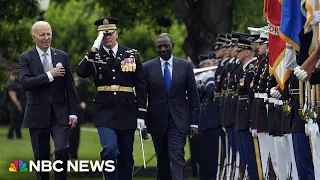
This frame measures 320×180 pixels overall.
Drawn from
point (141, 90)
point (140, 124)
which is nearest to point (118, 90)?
point (141, 90)

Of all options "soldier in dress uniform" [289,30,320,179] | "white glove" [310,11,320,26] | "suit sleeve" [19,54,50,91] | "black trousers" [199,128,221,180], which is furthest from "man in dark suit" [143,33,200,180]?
"white glove" [310,11,320,26]

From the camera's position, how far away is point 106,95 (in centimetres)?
1653

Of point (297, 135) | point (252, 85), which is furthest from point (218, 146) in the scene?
point (297, 135)

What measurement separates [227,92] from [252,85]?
2.13 metres

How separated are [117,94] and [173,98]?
90 cm

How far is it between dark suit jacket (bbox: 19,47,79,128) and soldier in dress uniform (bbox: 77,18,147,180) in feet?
1.22

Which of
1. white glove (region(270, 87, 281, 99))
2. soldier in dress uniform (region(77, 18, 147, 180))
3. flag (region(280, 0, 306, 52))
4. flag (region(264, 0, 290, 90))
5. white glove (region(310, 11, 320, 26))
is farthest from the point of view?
soldier in dress uniform (region(77, 18, 147, 180))

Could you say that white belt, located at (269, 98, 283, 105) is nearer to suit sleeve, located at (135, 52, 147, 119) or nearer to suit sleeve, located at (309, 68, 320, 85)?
suit sleeve, located at (135, 52, 147, 119)

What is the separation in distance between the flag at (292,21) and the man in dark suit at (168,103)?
370cm

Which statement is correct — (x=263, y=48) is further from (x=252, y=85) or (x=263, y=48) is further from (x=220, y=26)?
(x=220, y=26)

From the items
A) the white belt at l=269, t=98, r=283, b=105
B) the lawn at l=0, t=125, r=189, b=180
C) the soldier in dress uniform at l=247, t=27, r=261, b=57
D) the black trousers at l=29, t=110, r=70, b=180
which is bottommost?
the lawn at l=0, t=125, r=189, b=180

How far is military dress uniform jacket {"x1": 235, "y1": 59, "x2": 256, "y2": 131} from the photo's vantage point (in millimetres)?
17953

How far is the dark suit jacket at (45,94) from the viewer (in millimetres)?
15930

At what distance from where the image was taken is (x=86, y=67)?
53.2 ft
